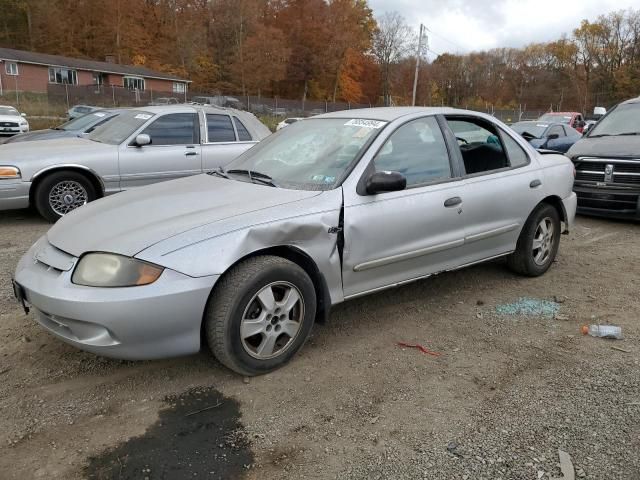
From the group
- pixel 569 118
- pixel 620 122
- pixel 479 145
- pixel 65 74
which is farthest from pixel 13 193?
pixel 65 74

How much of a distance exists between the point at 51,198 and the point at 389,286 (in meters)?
5.08

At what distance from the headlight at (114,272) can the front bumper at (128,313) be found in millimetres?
33

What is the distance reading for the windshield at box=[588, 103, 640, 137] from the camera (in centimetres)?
811

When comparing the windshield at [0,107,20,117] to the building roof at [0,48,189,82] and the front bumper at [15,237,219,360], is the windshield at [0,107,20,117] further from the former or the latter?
the building roof at [0,48,189,82]

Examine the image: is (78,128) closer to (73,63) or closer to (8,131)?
(8,131)

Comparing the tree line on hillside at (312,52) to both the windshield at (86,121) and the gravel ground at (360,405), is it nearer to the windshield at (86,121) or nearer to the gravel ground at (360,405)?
the windshield at (86,121)

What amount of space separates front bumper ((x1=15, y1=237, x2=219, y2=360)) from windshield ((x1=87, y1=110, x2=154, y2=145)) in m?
4.85

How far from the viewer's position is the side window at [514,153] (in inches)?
184

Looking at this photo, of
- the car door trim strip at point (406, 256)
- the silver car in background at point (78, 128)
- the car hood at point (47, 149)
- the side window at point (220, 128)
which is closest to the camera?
the car door trim strip at point (406, 256)

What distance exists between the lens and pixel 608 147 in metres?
7.66

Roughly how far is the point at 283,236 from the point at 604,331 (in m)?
2.45

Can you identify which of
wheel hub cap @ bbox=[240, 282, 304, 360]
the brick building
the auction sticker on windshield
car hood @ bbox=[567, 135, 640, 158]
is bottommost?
wheel hub cap @ bbox=[240, 282, 304, 360]

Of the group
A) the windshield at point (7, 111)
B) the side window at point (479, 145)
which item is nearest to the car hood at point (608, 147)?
the side window at point (479, 145)

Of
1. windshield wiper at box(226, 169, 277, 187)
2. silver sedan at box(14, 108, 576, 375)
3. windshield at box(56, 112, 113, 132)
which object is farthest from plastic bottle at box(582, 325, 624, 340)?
windshield at box(56, 112, 113, 132)
